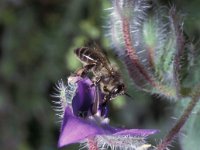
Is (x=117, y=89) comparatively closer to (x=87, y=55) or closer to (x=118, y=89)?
(x=118, y=89)

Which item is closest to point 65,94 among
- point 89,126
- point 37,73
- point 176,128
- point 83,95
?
point 83,95

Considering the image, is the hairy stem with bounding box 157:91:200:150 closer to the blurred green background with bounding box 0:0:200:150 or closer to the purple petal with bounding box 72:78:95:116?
the purple petal with bounding box 72:78:95:116

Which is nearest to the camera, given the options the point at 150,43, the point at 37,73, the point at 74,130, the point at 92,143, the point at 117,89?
the point at 74,130

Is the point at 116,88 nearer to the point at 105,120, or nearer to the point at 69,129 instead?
the point at 105,120

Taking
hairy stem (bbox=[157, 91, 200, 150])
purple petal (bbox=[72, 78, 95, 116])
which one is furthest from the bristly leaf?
purple petal (bbox=[72, 78, 95, 116])

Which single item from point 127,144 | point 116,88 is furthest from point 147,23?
point 127,144

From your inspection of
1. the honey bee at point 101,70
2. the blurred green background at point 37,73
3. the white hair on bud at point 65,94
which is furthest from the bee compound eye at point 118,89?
the blurred green background at point 37,73
